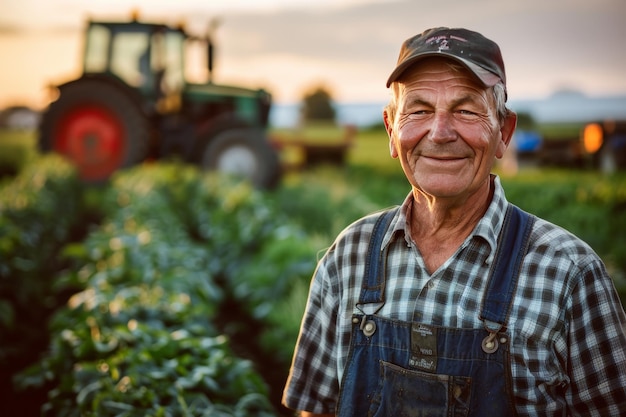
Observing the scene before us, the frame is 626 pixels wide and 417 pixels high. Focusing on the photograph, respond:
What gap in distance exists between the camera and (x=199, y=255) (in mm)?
5918

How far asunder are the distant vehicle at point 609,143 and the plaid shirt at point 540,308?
1255cm

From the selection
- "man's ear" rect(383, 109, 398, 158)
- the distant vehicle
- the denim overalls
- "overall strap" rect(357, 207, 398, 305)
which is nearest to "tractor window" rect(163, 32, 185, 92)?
the distant vehicle

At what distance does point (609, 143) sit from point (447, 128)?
42.5 feet

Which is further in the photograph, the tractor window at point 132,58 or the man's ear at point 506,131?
the tractor window at point 132,58

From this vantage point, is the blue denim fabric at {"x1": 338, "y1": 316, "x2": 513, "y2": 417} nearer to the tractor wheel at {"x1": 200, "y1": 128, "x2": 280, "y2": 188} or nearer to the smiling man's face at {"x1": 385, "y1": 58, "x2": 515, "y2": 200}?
the smiling man's face at {"x1": 385, "y1": 58, "x2": 515, "y2": 200}

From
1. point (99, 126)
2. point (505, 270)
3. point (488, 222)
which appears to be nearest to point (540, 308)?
point (505, 270)

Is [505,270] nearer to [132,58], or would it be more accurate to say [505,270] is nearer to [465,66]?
[465,66]

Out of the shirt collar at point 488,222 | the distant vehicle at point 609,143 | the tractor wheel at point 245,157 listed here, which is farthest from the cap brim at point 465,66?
the distant vehicle at point 609,143

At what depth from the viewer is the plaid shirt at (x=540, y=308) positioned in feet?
5.12

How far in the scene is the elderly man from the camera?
1.57 m

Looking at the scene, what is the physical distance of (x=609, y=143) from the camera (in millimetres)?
13445

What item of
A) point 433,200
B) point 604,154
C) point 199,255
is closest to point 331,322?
point 433,200

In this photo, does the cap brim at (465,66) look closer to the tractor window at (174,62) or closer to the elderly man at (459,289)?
the elderly man at (459,289)

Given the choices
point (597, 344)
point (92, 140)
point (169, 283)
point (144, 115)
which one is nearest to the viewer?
point (597, 344)
